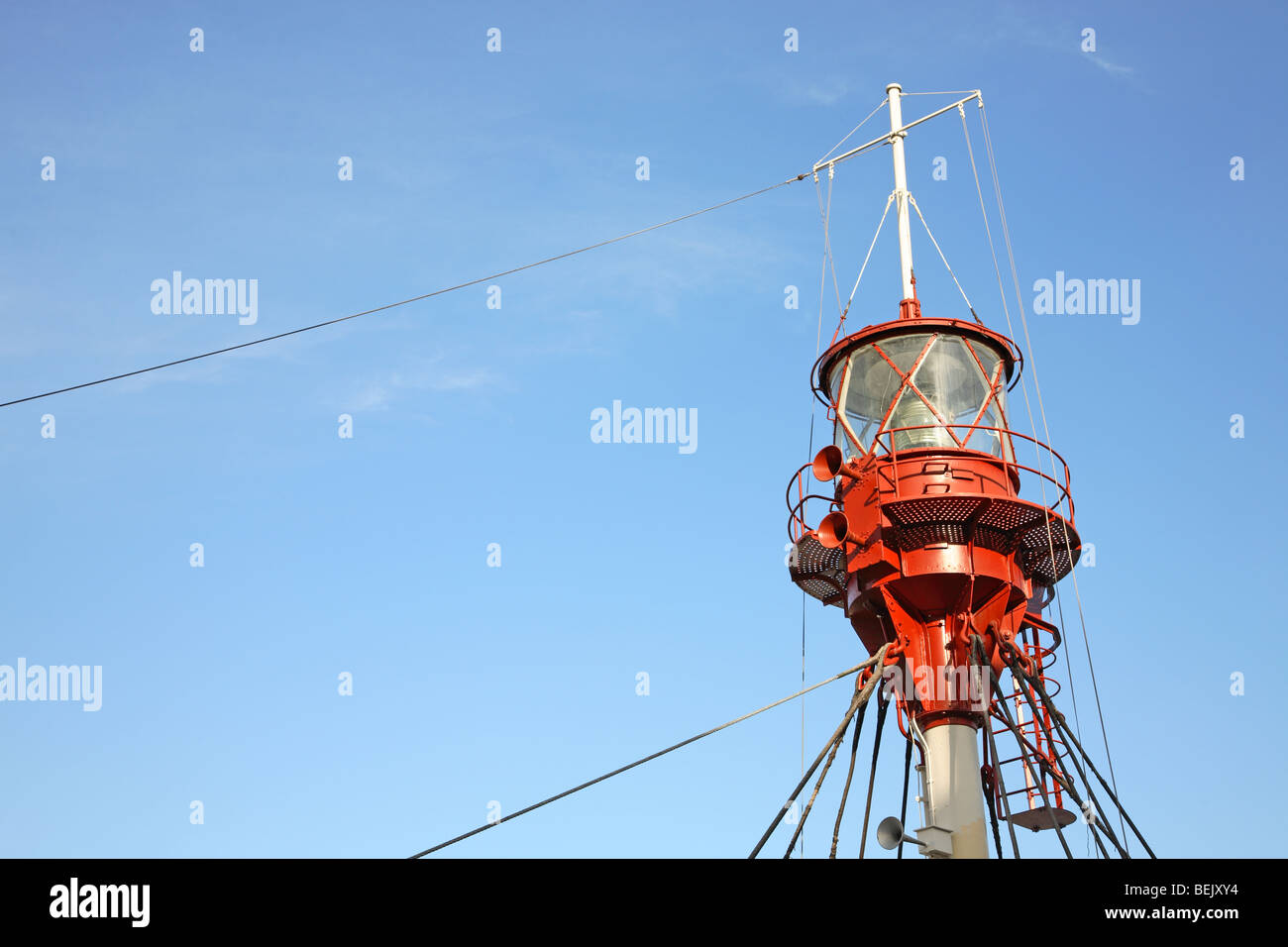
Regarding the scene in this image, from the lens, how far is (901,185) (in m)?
22.2

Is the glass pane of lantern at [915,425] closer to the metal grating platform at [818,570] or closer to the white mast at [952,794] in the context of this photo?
the metal grating platform at [818,570]

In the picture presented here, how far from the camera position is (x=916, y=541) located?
758 inches

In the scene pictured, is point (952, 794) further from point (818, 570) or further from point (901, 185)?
point (901, 185)

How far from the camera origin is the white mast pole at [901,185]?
70.5ft

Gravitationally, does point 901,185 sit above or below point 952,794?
above

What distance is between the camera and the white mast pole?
21.5 metres

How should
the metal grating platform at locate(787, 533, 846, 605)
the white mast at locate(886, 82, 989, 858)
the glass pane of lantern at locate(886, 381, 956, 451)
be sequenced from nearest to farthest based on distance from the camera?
1. the white mast at locate(886, 82, 989, 858)
2. the glass pane of lantern at locate(886, 381, 956, 451)
3. the metal grating platform at locate(787, 533, 846, 605)

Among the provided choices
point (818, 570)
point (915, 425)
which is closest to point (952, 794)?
point (818, 570)

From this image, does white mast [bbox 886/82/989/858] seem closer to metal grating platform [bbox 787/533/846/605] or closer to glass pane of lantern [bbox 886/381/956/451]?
metal grating platform [bbox 787/533/846/605]

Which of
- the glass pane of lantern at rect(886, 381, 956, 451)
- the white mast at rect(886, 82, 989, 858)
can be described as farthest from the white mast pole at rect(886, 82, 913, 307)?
the white mast at rect(886, 82, 989, 858)

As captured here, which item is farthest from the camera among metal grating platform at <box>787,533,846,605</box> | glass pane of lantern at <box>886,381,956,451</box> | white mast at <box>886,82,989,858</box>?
metal grating platform at <box>787,533,846,605</box>
